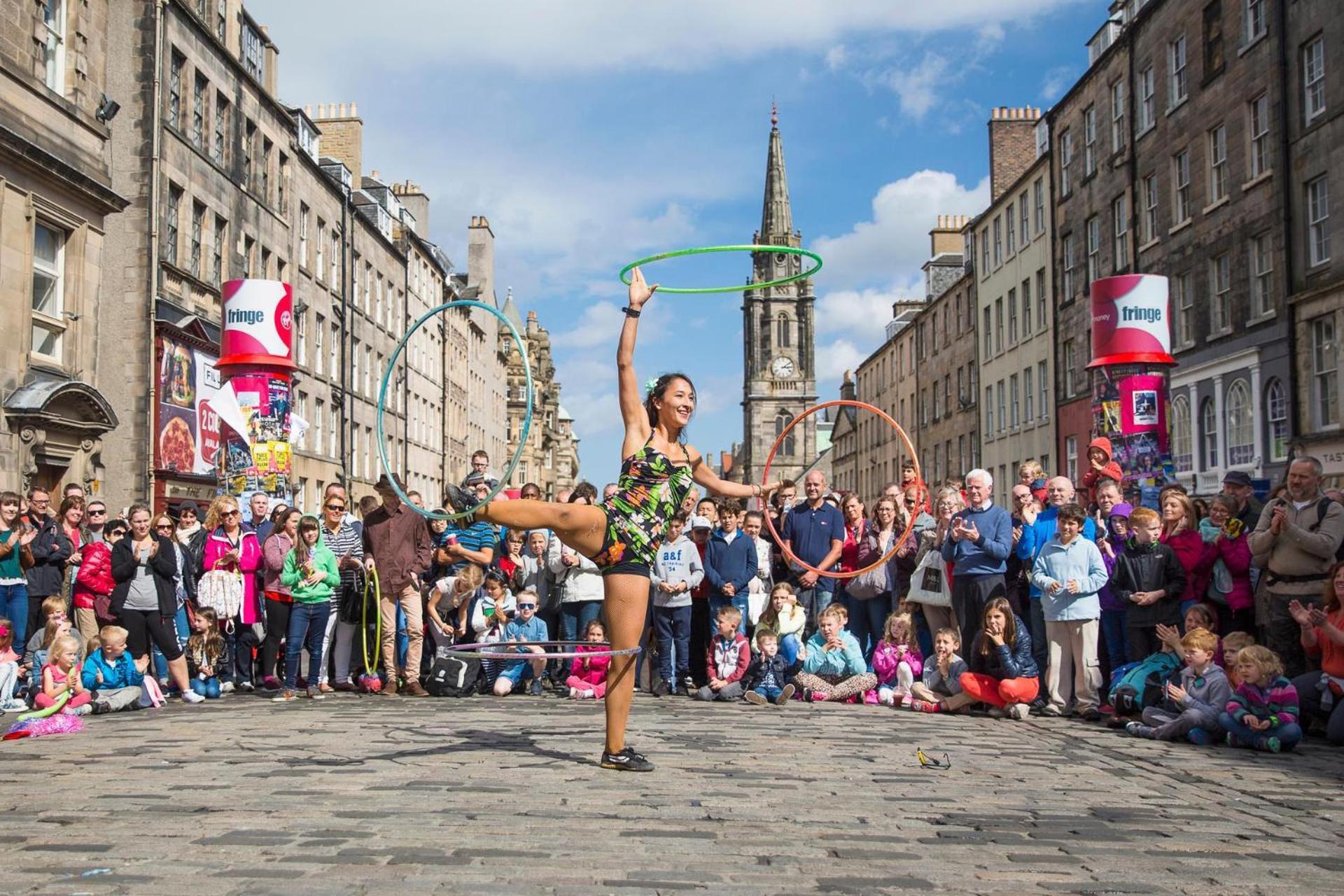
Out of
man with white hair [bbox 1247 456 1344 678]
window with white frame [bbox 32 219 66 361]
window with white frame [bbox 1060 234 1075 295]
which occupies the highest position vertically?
window with white frame [bbox 1060 234 1075 295]

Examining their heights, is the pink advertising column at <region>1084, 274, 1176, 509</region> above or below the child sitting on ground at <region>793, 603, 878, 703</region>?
above

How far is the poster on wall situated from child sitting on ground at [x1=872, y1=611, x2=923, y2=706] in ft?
63.4

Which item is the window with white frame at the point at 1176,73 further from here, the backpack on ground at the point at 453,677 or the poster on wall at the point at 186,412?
the backpack on ground at the point at 453,677

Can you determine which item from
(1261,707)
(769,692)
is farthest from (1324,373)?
(1261,707)

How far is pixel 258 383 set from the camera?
18.0 meters

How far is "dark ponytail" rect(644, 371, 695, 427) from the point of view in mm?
8586

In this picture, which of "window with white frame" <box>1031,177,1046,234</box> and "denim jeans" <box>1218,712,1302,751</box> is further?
"window with white frame" <box>1031,177,1046,234</box>

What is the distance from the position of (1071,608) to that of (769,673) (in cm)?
335

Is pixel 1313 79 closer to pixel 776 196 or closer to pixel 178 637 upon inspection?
pixel 178 637

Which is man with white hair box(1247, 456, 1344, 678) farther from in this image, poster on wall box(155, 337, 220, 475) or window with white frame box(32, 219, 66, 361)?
poster on wall box(155, 337, 220, 475)

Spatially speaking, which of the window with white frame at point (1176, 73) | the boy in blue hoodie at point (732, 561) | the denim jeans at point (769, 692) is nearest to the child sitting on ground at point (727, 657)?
the denim jeans at point (769, 692)

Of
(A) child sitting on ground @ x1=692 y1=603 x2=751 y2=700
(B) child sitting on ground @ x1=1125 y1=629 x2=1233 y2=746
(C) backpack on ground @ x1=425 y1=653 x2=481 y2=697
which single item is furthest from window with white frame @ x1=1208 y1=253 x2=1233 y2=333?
(C) backpack on ground @ x1=425 y1=653 x2=481 y2=697

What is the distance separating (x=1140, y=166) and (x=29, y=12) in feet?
91.6

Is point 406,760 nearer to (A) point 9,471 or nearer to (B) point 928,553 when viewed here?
(B) point 928,553
